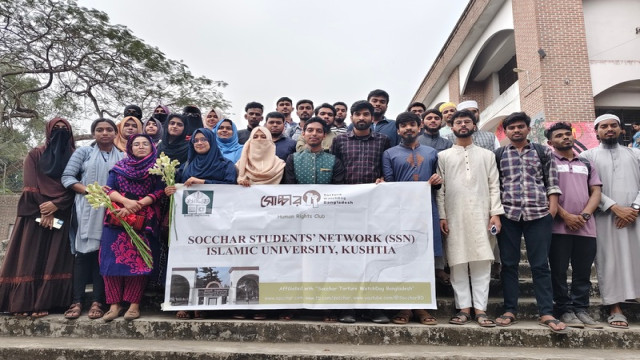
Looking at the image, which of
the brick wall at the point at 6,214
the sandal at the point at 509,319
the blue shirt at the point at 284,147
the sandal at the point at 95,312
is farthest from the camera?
the brick wall at the point at 6,214

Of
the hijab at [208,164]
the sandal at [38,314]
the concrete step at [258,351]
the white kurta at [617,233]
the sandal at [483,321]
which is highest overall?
the hijab at [208,164]

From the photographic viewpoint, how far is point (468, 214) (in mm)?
3297

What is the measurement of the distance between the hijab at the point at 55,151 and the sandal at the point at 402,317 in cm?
336

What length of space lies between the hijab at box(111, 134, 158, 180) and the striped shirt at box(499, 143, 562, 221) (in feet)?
10.6

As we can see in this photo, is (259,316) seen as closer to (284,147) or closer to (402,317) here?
(402,317)

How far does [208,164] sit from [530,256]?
2.98m

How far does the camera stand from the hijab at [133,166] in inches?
135

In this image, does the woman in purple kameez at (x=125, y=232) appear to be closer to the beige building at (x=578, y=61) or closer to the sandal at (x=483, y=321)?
the sandal at (x=483, y=321)

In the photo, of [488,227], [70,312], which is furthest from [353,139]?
[70,312]

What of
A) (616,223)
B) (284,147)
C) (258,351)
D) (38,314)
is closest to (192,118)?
(284,147)

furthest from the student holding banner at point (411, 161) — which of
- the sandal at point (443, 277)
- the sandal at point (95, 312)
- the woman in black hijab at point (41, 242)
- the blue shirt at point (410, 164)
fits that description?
the woman in black hijab at point (41, 242)

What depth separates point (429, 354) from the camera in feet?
8.89

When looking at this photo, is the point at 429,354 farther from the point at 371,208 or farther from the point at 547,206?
the point at 547,206

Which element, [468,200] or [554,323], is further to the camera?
[468,200]
